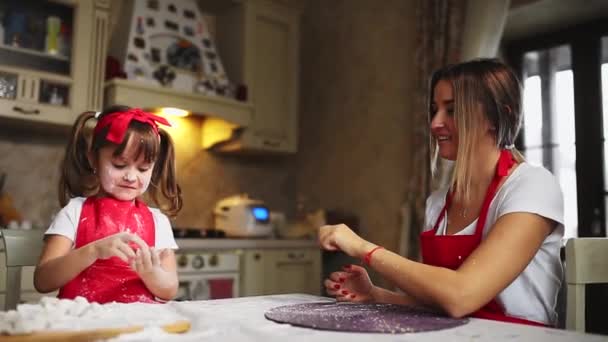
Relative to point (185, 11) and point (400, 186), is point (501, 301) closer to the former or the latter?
point (400, 186)

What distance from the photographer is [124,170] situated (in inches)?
48.6

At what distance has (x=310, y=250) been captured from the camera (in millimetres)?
3324

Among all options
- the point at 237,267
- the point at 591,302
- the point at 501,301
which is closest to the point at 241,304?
the point at 501,301

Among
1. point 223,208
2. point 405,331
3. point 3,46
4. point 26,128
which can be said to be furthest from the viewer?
point 223,208

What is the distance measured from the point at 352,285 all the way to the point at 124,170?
562mm

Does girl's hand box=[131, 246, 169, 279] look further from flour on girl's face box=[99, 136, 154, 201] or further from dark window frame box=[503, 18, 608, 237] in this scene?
dark window frame box=[503, 18, 608, 237]

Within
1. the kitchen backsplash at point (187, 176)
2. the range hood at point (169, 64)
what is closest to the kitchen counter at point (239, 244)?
the kitchen backsplash at point (187, 176)

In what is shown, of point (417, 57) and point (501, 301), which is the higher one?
point (417, 57)

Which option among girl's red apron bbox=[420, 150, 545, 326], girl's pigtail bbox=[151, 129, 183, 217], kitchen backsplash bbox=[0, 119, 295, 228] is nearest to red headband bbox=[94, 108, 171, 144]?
girl's pigtail bbox=[151, 129, 183, 217]

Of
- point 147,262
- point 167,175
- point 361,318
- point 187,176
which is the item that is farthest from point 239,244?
point 361,318

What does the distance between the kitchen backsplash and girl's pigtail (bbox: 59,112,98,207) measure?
1.68 m

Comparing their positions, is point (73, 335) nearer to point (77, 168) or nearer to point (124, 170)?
point (124, 170)

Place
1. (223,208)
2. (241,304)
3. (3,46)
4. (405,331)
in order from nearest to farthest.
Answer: (405,331) < (241,304) < (3,46) < (223,208)

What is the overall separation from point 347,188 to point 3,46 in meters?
2.06
